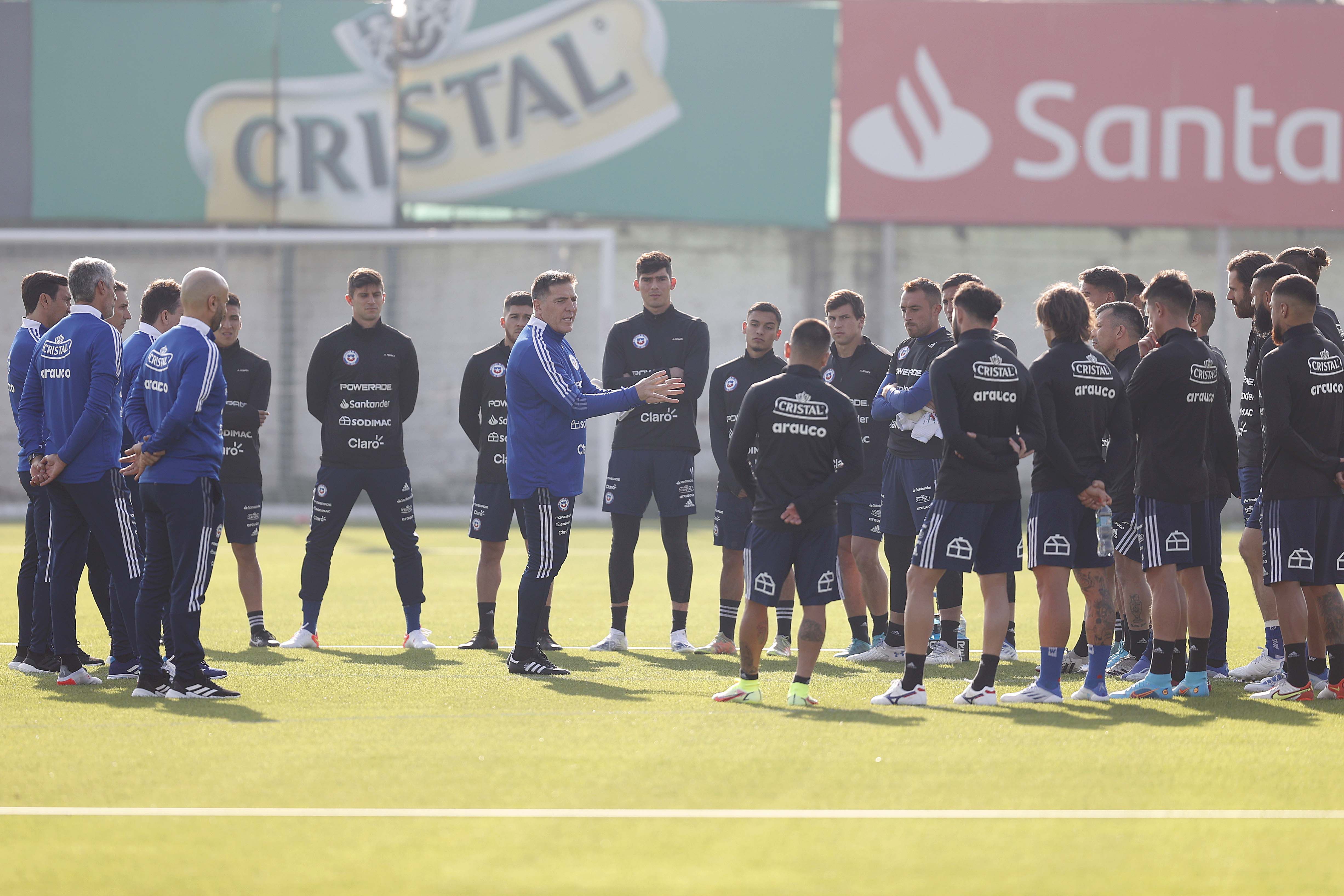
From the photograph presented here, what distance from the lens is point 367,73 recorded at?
21.8m

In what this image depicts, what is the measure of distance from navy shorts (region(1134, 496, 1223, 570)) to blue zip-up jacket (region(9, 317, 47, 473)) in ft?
19.2

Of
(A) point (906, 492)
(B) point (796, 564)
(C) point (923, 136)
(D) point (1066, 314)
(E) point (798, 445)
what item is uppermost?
(C) point (923, 136)

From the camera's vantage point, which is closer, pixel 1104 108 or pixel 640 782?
pixel 640 782

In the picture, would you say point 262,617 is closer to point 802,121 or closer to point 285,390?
point 285,390

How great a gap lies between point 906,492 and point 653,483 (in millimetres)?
1627

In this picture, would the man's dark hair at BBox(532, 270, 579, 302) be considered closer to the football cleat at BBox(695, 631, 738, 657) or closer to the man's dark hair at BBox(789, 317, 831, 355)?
the man's dark hair at BBox(789, 317, 831, 355)

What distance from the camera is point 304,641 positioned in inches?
332

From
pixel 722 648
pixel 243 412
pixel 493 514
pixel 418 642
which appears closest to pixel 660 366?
pixel 493 514

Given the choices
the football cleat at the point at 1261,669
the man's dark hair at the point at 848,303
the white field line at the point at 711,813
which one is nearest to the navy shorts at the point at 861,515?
the man's dark hair at the point at 848,303

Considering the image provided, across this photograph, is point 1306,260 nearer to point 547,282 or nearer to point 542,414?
point 547,282

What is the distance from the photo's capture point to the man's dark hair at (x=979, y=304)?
6371 mm

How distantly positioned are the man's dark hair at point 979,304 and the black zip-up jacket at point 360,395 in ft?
12.0

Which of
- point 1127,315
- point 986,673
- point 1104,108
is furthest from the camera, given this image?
point 1104,108

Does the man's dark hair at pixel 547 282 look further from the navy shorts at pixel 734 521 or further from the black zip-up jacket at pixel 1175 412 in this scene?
the black zip-up jacket at pixel 1175 412
